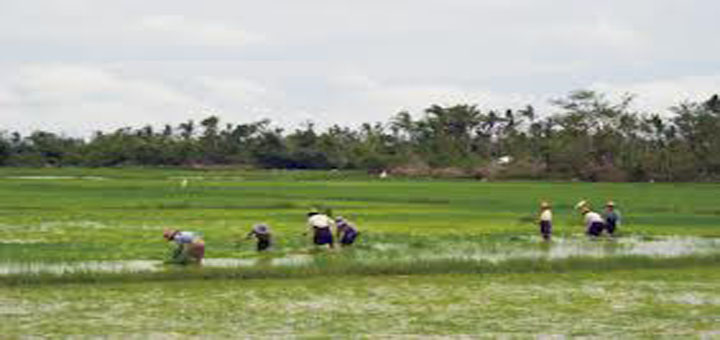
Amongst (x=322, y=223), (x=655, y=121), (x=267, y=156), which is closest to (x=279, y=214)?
(x=322, y=223)

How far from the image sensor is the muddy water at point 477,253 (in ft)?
67.3

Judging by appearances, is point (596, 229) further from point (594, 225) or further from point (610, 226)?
point (610, 226)

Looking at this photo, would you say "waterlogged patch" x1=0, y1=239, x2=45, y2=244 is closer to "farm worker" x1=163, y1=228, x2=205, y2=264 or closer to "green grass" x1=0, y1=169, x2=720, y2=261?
"green grass" x1=0, y1=169, x2=720, y2=261

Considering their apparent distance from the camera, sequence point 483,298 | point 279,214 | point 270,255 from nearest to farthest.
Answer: point 483,298 → point 270,255 → point 279,214

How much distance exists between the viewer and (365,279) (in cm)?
2016

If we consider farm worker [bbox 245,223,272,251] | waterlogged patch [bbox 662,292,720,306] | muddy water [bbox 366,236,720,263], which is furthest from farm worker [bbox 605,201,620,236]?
waterlogged patch [bbox 662,292,720,306]

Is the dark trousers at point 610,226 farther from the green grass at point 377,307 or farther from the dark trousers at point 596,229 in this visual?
the green grass at point 377,307

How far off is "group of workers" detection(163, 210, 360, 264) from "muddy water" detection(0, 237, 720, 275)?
0.42 meters

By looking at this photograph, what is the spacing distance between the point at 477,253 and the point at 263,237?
4.97 metres

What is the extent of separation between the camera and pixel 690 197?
5234cm

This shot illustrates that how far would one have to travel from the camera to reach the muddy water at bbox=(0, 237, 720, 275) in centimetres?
2052

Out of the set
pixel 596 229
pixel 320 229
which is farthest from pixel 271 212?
pixel 320 229

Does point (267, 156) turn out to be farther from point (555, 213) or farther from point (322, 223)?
point (322, 223)

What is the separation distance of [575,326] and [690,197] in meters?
39.5
